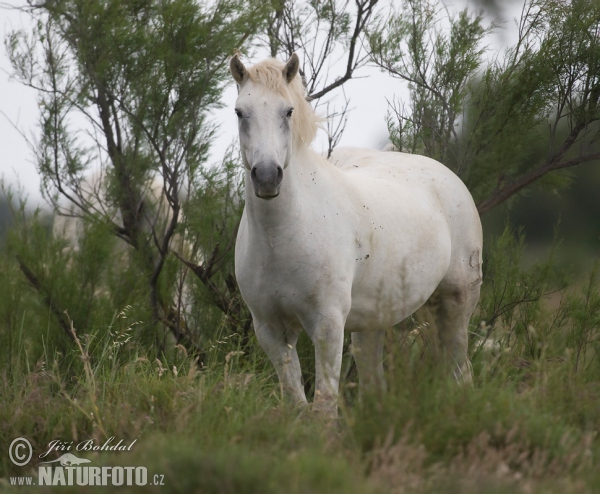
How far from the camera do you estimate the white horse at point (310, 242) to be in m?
3.77

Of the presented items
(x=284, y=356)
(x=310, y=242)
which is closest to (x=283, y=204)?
(x=310, y=242)

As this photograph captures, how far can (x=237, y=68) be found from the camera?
3979 millimetres

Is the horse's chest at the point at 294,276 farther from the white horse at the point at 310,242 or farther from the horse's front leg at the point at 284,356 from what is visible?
the horse's front leg at the point at 284,356

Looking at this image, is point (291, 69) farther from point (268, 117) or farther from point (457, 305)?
point (457, 305)

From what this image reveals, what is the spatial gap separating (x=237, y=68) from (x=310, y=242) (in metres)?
0.93

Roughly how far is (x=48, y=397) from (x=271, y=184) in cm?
167

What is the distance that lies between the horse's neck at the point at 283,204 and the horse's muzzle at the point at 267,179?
30 centimetres

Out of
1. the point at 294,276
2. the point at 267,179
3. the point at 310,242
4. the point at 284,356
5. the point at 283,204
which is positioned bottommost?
the point at 284,356

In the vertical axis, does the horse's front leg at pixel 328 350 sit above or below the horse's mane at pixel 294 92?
below

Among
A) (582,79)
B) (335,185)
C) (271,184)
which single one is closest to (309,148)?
(335,185)

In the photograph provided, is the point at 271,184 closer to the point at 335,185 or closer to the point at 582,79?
the point at 335,185

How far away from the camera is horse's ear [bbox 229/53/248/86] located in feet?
12.9
